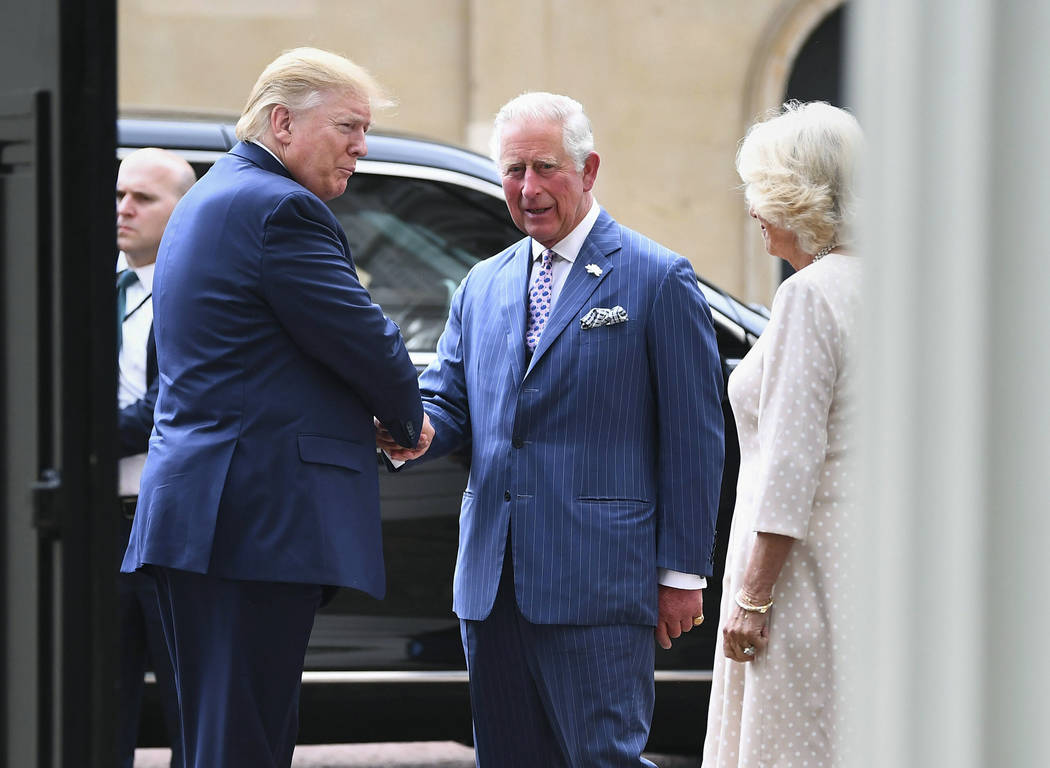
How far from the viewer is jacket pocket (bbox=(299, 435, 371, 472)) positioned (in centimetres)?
272

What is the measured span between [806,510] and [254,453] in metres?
1.07

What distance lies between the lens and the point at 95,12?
65.9 inches

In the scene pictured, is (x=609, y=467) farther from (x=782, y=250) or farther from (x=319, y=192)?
(x=319, y=192)

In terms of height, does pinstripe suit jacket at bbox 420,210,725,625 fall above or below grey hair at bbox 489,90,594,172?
below

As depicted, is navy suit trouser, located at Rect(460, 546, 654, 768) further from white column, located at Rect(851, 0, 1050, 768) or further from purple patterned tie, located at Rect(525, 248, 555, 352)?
white column, located at Rect(851, 0, 1050, 768)

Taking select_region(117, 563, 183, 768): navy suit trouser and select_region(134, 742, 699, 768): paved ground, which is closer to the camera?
select_region(117, 563, 183, 768): navy suit trouser

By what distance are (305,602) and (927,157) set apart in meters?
2.08

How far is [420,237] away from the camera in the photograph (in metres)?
4.54

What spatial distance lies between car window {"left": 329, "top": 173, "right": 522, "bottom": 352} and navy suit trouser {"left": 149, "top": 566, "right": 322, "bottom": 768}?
5.83ft

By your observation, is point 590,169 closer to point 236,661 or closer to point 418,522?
point 236,661

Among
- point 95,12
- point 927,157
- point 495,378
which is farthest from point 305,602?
point 927,157

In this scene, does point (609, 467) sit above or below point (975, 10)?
below

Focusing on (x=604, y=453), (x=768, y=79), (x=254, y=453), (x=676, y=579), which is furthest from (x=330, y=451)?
(x=768, y=79)

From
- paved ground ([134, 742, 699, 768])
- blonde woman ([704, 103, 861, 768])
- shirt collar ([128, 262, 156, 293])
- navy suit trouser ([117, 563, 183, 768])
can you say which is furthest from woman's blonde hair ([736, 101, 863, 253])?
paved ground ([134, 742, 699, 768])
